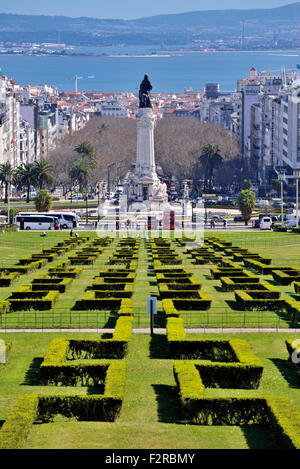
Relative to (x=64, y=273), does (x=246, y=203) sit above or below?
above

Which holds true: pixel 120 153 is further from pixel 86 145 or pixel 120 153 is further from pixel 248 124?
pixel 248 124

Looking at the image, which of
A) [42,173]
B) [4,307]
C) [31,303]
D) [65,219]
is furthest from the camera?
[42,173]

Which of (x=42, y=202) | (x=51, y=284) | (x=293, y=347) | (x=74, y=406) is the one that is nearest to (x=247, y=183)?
(x=42, y=202)

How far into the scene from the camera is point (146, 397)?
27328mm

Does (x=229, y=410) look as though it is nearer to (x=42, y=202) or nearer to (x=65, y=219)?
(x=65, y=219)

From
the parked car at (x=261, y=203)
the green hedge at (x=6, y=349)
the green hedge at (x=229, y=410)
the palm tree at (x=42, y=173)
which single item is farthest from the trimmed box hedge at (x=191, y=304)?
the palm tree at (x=42, y=173)

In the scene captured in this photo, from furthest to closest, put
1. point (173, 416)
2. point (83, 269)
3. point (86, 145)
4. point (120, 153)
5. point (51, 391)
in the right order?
point (120, 153) → point (86, 145) → point (83, 269) → point (51, 391) → point (173, 416)

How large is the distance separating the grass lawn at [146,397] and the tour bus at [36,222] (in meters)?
59.6

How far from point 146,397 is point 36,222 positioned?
69.4 metres

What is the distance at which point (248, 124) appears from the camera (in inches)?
7854

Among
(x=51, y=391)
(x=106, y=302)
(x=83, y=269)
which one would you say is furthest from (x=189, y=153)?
(x=51, y=391)
